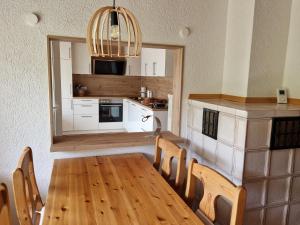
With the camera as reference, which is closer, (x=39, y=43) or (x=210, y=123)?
(x=39, y=43)

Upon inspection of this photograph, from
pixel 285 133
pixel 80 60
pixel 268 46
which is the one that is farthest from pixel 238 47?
pixel 80 60

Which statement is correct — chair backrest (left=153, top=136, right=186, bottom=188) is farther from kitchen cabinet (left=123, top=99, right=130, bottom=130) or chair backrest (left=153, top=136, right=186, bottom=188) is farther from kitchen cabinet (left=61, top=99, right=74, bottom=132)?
kitchen cabinet (left=61, top=99, right=74, bottom=132)

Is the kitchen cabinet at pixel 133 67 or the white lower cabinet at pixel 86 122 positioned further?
the kitchen cabinet at pixel 133 67

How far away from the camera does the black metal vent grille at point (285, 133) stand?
179 centimetres

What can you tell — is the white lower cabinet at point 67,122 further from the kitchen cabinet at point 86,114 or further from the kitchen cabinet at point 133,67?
the kitchen cabinet at point 133,67

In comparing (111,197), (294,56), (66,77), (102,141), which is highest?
(294,56)

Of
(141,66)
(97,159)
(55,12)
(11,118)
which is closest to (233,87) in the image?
(97,159)

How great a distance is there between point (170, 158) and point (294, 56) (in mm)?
1356

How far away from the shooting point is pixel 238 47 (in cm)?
221

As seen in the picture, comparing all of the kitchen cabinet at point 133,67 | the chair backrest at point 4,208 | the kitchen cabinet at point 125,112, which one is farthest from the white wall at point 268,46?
the kitchen cabinet at point 133,67

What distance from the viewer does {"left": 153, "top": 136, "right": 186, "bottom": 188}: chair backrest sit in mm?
1678

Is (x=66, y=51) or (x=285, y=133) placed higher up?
(x=66, y=51)

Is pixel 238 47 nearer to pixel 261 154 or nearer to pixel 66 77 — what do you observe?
pixel 261 154

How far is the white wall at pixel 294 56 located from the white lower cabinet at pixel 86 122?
3855mm
